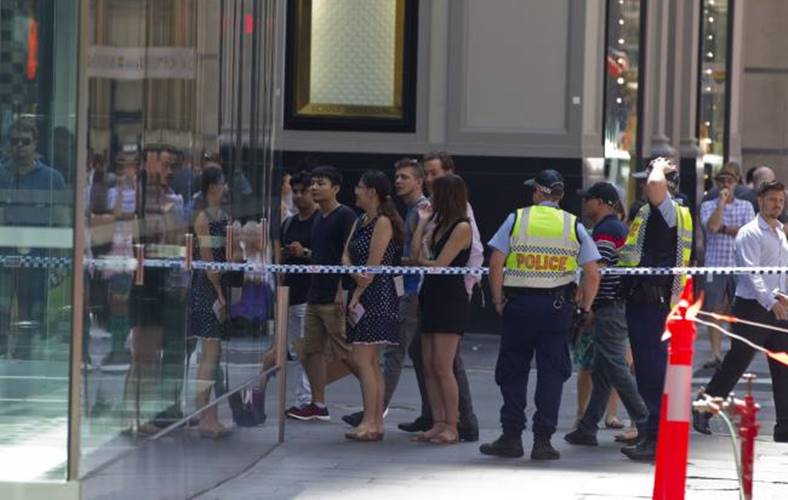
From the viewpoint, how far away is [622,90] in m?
21.2

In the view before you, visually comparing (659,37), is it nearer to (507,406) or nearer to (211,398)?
(507,406)

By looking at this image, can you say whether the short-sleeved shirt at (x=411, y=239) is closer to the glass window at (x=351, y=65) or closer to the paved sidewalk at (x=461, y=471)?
the paved sidewalk at (x=461, y=471)

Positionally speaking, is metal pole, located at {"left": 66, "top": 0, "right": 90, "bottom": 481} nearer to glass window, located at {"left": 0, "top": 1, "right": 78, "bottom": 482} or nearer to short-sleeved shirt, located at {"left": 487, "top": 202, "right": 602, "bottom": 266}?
A: glass window, located at {"left": 0, "top": 1, "right": 78, "bottom": 482}

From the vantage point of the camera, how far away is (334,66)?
19141 millimetres

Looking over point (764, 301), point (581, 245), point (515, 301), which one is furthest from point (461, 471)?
point (764, 301)

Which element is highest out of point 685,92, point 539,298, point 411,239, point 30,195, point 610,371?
point 685,92

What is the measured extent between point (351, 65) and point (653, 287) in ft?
27.4

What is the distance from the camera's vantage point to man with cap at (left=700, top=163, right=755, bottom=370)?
16969 millimetres

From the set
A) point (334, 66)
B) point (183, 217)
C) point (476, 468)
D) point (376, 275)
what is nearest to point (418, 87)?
point (334, 66)

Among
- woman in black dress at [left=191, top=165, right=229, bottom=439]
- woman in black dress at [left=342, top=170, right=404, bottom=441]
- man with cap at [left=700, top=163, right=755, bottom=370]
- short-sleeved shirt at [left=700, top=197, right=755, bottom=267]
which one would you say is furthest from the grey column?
woman in black dress at [left=191, top=165, right=229, bottom=439]

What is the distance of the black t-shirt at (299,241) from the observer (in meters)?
13.0

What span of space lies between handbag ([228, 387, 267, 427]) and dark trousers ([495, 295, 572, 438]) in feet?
4.75

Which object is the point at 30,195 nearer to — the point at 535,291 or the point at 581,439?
the point at 535,291

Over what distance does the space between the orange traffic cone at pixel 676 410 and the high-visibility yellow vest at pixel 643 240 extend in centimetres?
466
